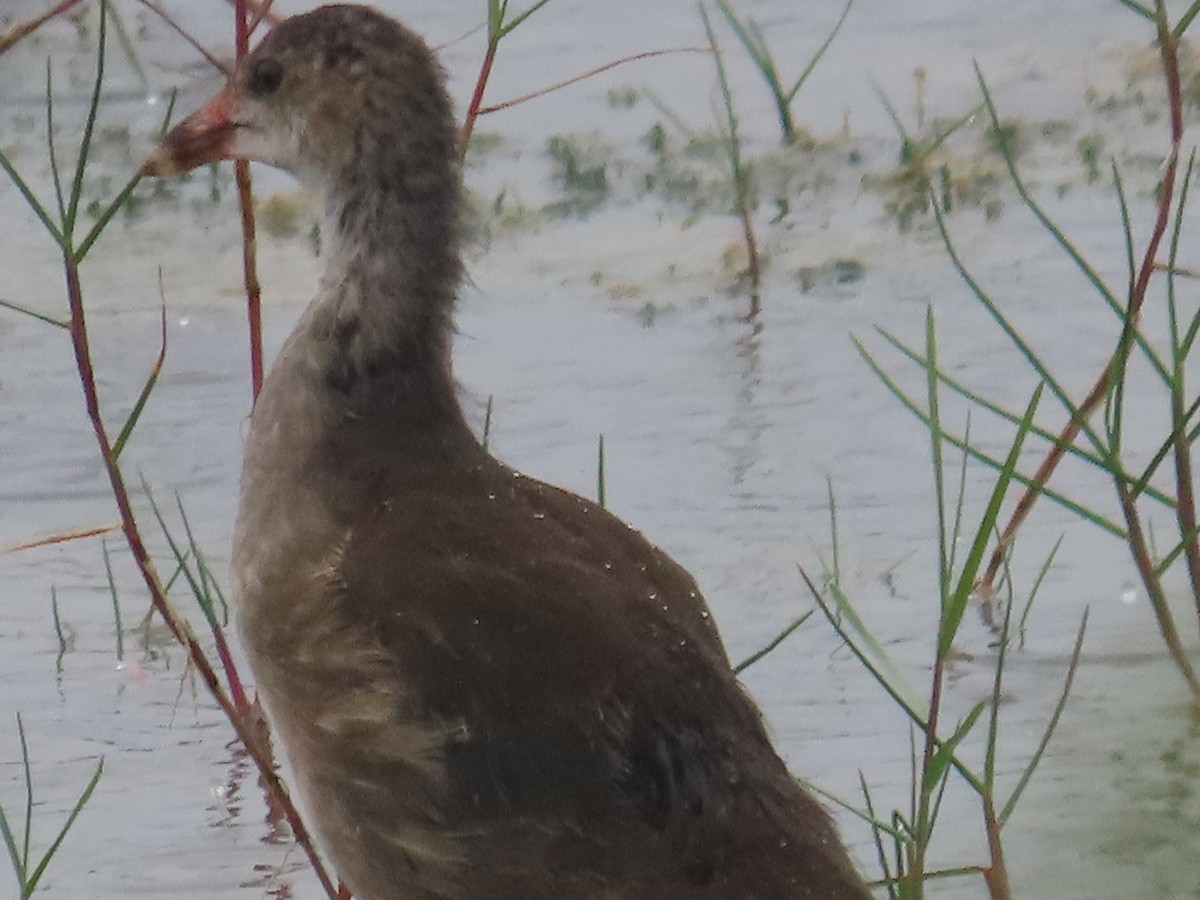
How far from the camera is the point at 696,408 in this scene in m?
5.66

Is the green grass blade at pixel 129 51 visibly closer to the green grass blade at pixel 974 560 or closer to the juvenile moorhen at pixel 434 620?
the juvenile moorhen at pixel 434 620

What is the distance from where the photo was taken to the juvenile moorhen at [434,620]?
3209 millimetres

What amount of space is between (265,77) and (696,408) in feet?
5.96

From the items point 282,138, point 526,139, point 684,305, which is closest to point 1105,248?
point 684,305

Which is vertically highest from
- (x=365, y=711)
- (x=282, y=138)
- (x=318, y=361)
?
(x=282, y=138)

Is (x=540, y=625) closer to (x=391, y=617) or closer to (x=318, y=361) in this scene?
(x=391, y=617)

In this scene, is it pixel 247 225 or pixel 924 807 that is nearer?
pixel 924 807

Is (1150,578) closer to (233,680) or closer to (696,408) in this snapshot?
(233,680)

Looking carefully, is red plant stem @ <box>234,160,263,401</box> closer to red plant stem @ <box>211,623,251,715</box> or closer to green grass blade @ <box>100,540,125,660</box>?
red plant stem @ <box>211,623,251,715</box>

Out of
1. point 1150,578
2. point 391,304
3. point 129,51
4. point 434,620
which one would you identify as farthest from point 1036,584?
point 129,51

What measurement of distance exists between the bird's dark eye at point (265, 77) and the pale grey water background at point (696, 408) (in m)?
0.45

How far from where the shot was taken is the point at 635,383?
5.81m

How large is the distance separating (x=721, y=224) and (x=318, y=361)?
3.23m

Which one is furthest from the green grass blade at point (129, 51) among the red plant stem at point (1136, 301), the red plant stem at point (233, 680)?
the red plant stem at point (1136, 301)
